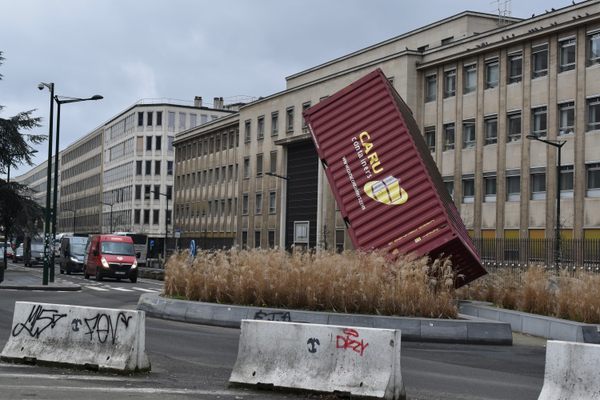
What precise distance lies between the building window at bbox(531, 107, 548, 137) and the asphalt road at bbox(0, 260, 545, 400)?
31.3 metres

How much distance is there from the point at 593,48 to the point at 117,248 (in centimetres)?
2452

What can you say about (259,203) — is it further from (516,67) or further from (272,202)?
(516,67)

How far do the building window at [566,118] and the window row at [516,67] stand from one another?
70.3 inches

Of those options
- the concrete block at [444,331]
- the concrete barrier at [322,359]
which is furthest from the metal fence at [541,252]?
the concrete barrier at [322,359]

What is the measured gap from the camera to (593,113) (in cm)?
4450

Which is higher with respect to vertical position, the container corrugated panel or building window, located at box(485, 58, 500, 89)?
building window, located at box(485, 58, 500, 89)

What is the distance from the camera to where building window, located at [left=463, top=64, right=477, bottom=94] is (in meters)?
52.9

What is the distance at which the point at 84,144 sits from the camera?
498 ft

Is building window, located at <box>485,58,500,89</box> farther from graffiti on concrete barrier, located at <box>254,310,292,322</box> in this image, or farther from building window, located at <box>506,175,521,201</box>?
graffiti on concrete barrier, located at <box>254,310,292,322</box>

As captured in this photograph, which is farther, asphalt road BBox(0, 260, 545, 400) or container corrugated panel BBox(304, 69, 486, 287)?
container corrugated panel BBox(304, 69, 486, 287)

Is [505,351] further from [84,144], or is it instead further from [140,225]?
[84,144]

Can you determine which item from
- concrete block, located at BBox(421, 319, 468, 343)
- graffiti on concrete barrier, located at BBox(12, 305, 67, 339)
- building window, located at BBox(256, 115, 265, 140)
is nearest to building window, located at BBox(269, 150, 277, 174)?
building window, located at BBox(256, 115, 265, 140)

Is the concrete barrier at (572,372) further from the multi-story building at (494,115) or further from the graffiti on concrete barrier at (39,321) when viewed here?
the multi-story building at (494,115)

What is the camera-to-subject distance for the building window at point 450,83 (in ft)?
180
